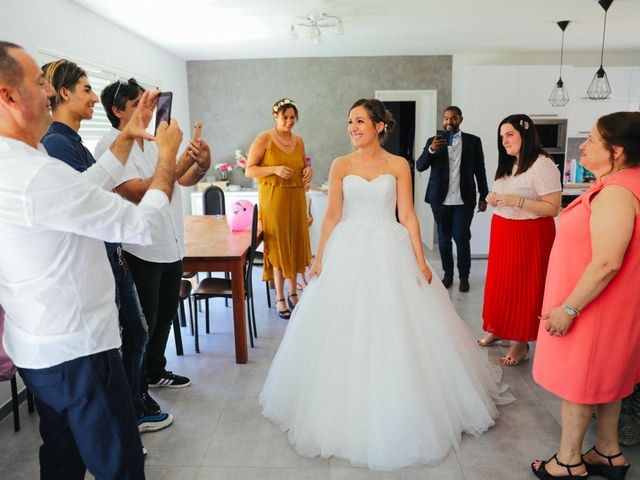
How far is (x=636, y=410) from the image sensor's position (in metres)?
2.25

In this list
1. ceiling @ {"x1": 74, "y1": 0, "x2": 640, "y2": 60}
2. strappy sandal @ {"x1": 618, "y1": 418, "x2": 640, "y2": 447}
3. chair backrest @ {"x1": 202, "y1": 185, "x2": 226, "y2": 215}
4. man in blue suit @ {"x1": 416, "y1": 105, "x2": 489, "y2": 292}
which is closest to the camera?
strappy sandal @ {"x1": 618, "y1": 418, "x2": 640, "y2": 447}

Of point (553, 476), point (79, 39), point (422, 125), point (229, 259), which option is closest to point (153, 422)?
point (229, 259)

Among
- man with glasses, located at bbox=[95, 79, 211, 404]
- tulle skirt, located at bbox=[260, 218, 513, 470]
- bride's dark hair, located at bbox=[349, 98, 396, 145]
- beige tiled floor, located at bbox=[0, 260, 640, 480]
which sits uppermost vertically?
bride's dark hair, located at bbox=[349, 98, 396, 145]

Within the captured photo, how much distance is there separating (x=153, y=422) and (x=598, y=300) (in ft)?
6.90

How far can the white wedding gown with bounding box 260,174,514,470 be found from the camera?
212cm

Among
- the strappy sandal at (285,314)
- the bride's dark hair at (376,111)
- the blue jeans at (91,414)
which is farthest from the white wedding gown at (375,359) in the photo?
the strappy sandal at (285,314)

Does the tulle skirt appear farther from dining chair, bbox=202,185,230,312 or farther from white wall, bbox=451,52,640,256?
white wall, bbox=451,52,640,256

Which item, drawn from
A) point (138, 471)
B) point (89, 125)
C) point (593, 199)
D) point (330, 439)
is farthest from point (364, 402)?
point (89, 125)

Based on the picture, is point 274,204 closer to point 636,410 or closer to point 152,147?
point 152,147

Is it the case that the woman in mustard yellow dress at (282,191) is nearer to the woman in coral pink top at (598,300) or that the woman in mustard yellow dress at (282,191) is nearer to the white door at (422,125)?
the woman in coral pink top at (598,300)

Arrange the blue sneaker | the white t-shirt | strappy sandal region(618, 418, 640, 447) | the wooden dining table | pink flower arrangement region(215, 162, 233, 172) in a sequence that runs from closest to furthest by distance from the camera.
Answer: strappy sandal region(618, 418, 640, 447) → the blue sneaker → the white t-shirt → the wooden dining table → pink flower arrangement region(215, 162, 233, 172)

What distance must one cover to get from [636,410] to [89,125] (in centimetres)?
439

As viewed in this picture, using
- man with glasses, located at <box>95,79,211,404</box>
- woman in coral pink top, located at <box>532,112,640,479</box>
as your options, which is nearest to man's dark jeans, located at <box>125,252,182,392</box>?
man with glasses, located at <box>95,79,211,404</box>

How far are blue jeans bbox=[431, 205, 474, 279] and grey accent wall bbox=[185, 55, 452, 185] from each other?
2.38 meters
